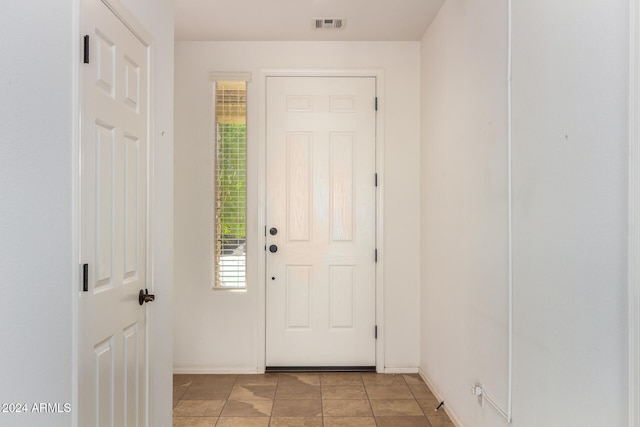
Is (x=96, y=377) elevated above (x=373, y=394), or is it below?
above

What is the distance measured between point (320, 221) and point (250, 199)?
58cm

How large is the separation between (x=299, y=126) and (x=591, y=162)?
2517mm

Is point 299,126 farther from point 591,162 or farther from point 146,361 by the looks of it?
point 591,162

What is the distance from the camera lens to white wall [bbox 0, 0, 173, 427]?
1.12m

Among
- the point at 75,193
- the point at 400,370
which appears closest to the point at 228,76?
the point at 75,193

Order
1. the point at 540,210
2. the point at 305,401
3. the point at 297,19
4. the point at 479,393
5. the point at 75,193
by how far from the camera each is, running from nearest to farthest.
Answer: the point at 75,193 → the point at 540,210 → the point at 479,393 → the point at 305,401 → the point at 297,19

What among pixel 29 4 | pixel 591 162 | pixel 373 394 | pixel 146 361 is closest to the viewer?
pixel 29 4

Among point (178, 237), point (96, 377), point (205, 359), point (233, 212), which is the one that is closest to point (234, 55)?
point (233, 212)

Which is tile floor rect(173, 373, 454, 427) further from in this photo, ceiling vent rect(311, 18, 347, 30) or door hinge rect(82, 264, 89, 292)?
ceiling vent rect(311, 18, 347, 30)

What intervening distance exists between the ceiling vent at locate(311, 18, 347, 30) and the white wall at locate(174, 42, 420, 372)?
11.7 inches

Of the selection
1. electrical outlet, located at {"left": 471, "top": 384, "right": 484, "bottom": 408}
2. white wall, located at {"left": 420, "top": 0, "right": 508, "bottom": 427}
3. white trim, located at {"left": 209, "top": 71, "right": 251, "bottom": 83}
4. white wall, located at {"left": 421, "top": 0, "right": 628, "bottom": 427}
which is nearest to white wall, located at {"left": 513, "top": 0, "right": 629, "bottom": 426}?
white wall, located at {"left": 421, "top": 0, "right": 628, "bottom": 427}

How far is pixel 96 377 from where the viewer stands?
156 centimetres

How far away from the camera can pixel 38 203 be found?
1.22m

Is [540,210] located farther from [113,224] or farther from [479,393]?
[113,224]
